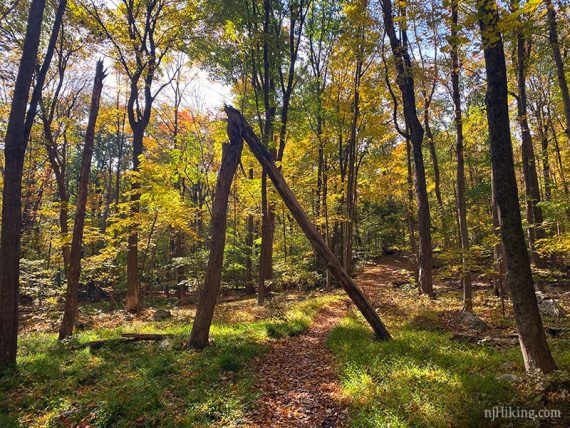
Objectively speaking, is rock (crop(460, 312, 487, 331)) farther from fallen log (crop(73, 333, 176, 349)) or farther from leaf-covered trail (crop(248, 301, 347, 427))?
fallen log (crop(73, 333, 176, 349))

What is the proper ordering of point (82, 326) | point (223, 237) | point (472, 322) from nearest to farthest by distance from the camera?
point (223, 237), point (472, 322), point (82, 326)

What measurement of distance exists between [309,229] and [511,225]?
4.51 metres

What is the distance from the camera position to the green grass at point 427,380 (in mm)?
4223

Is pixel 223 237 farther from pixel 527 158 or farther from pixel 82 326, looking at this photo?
pixel 527 158

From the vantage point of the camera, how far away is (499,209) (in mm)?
5043

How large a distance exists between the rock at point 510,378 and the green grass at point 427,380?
0.08 metres

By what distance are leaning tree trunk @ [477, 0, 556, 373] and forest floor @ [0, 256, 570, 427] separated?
0.49 meters

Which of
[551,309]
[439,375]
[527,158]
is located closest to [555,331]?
[551,309]

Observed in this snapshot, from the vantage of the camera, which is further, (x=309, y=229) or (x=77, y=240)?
(x=77, y=240)

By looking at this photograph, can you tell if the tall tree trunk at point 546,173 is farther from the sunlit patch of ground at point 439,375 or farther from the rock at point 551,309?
the sunlit patch of ground at point 439,375

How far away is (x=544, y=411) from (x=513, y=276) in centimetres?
177

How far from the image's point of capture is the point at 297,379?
6.64m

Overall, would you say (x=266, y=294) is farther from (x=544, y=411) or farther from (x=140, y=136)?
(x=544, y=411)

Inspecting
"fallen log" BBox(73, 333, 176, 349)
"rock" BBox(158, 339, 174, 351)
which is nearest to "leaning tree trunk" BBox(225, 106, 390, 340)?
"rock" BBox(158, 339, 174, 351)
